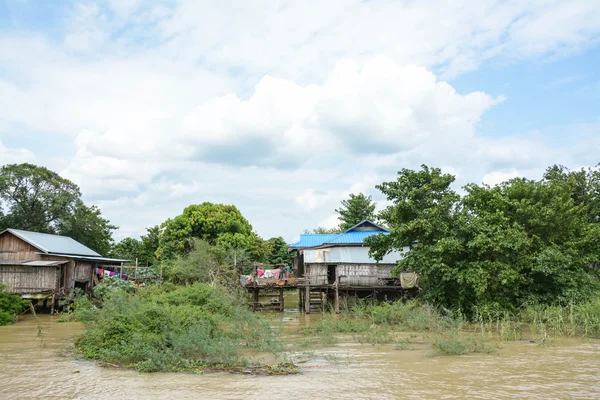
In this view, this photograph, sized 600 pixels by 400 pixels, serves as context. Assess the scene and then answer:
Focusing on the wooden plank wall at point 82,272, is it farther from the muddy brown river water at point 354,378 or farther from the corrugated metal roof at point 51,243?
the muddy brown river water at point 354,378

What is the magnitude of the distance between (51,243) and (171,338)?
1934 centimetres

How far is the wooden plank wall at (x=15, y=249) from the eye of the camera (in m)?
25.4

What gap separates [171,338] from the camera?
34.6 ft

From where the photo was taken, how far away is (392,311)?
16.9 meters

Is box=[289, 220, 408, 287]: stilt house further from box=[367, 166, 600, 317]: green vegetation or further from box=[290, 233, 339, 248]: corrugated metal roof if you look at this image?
box=[367, 166, 600, 317]: green vegetation

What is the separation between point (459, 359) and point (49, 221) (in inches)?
1284

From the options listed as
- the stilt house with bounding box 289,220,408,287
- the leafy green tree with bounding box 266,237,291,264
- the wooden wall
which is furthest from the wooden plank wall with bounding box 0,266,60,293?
the leafy green tree with bounding box 266,237,291,264

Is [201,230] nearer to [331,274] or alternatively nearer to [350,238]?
[331,274]

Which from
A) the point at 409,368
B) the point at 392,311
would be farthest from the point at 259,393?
the point at 392,311

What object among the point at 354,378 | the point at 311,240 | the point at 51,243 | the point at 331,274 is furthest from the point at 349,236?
the point at 354,378

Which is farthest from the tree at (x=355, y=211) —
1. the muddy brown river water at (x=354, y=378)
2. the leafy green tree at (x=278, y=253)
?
the muddy brown river water at (x=354, y=378)

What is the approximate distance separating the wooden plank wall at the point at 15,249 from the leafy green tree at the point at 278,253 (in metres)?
17.6

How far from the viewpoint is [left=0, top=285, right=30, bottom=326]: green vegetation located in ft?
60.8

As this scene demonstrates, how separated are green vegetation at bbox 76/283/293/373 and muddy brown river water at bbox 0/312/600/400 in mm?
436
